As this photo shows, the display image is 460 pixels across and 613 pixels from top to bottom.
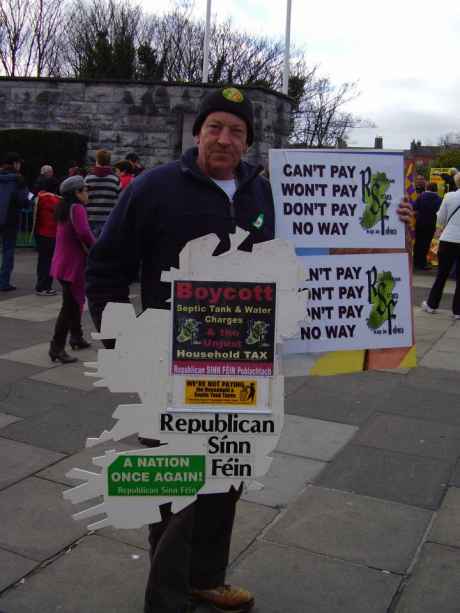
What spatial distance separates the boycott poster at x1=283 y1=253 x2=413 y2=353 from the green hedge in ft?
46.1

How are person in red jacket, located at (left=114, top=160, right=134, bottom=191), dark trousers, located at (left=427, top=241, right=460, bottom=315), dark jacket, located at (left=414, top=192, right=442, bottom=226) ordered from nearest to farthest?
dark trousers, located at (left=427, top=241, right=460, bottom=315) < person in red jacket, located at (left=114, top=160, right=134, bottom=191) < dark jacket, located at (left=414, top=192, right=442, bottom=226)

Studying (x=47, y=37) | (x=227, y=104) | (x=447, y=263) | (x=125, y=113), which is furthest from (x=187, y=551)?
(x=47, y=37)

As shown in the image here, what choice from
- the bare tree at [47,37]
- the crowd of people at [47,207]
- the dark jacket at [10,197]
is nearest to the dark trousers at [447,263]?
the crowd of people at [47,207]

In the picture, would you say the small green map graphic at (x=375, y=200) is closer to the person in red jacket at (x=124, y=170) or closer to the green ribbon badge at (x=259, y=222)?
the green ribbon badge at (x=259, y=222)

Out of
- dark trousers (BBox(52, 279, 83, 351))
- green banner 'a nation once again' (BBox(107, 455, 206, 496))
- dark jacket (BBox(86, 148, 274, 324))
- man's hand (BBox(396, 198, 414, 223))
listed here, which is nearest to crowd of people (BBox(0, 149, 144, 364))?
dark trousers (BBox(52, 279, 83, 351))

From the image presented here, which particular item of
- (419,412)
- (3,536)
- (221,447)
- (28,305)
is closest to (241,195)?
(221,447)

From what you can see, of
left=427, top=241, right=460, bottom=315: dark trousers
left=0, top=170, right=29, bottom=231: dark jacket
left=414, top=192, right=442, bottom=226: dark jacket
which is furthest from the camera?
left=414, top=192, right=442, bottom=226: dark jacket

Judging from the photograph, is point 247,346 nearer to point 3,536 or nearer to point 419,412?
point 3,536

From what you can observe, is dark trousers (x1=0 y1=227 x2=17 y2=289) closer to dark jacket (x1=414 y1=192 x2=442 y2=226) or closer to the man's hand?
dark jacket (x1=414 y1=192 x2=442 y2=226)

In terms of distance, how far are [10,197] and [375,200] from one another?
8.40m

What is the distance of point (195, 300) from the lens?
2.54 metres

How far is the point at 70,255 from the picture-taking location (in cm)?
678

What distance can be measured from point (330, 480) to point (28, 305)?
20.2ft

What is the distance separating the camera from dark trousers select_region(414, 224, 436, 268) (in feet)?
47.6
